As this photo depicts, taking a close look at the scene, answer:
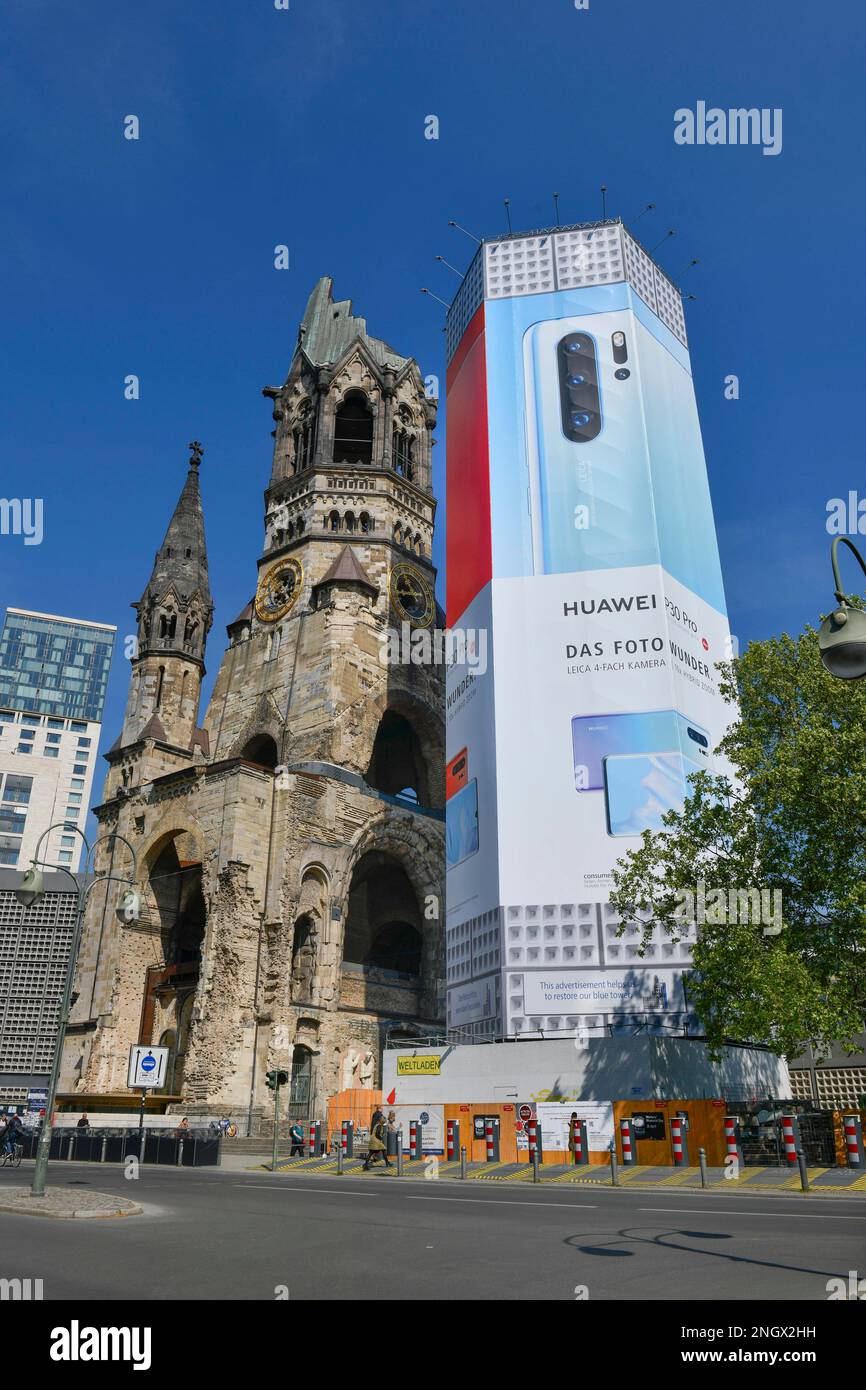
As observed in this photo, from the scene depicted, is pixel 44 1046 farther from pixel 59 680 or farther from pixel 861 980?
pixel 59 680

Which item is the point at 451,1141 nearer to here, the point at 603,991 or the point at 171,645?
the point at 603,991

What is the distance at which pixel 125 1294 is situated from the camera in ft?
24.2

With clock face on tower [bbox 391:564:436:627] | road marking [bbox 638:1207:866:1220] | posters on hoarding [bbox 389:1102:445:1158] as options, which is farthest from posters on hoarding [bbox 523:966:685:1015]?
clock face on tower [bbox 391:564:436:627]

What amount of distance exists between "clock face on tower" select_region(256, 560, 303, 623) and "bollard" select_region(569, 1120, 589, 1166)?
109 feet

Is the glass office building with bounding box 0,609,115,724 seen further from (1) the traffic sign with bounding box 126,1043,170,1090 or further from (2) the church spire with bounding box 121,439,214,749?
(1) the traffic sign with bounding box 126,1043,170,1090

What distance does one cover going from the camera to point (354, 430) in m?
62.7

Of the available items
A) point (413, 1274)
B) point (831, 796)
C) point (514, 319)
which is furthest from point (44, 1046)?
point (413, 1274)

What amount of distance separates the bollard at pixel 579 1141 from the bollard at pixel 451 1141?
3492mm

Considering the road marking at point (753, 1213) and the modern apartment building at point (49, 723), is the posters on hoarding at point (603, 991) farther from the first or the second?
the modern apartment building at point (49, 723)

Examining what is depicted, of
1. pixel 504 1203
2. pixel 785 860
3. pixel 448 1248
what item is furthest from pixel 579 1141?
pixel 448 1248

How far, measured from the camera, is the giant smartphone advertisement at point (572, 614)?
32000mm

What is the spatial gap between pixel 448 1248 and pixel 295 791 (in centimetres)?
3328

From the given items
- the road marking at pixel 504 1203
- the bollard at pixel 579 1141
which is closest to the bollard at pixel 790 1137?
the bollard at pixel 579 1141
